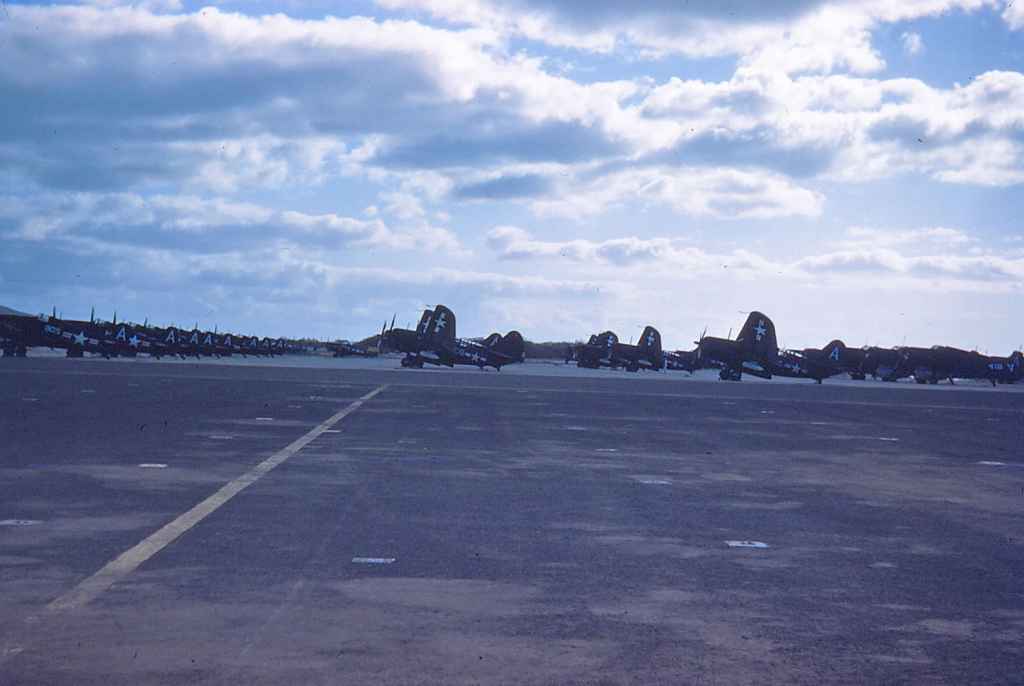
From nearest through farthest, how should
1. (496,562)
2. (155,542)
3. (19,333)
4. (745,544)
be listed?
(496,562) → (155,542) → (745,544) → (19,333)

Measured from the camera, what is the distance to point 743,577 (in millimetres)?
8352

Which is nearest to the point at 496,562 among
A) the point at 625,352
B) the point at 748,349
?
the point at 748,349

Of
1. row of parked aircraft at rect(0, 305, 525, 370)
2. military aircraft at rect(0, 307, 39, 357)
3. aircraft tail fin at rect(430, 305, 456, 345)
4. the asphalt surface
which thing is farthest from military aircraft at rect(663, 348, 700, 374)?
the asphalt surface

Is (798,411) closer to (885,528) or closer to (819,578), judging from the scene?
(885,528)

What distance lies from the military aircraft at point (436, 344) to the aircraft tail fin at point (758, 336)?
20906 millimetres

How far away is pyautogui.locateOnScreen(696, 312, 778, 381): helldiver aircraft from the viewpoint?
73.8 meters

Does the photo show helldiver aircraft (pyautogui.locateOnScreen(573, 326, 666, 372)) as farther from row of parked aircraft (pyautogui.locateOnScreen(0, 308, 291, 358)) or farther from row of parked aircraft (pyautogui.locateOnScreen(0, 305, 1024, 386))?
row of parked aircraft (pyautogui.locateOnScreen(0, 308, 291, 358))

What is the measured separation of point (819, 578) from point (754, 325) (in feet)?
224

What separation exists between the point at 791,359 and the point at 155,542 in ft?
240

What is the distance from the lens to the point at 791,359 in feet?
258

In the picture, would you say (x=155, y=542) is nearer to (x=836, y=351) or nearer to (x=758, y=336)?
(x=758, y=336)

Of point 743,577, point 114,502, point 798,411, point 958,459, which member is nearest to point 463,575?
point 743,577

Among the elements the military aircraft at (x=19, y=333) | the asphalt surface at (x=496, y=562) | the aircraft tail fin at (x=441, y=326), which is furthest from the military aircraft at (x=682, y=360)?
the asphalt surface at (x=496, y=562)

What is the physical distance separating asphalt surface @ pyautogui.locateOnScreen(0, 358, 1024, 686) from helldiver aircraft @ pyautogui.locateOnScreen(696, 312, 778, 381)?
175 ft
